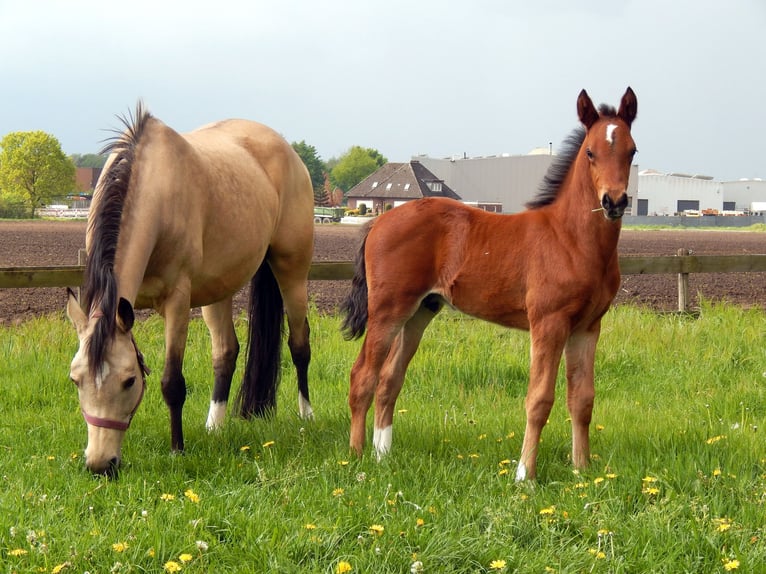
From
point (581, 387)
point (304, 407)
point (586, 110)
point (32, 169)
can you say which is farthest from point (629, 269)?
point (32, 169)

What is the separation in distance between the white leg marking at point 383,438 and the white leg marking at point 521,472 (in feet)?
2.86

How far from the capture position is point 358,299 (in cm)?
514

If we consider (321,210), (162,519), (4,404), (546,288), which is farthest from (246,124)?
(321,210)

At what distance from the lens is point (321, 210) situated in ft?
267

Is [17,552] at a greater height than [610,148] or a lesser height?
lesser

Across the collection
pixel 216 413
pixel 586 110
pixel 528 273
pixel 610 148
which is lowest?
pixel 216 413

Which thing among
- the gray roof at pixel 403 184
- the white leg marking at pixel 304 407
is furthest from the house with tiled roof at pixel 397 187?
the white leg marking at pixel 304 407

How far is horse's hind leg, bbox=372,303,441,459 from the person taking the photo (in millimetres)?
4816

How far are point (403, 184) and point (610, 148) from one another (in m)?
71.6

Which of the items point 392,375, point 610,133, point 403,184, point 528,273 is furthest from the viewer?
point 403,184

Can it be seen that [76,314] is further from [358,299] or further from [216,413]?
[216,413]

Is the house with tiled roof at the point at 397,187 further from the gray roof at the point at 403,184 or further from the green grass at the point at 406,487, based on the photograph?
the green grass at the point at 406,487

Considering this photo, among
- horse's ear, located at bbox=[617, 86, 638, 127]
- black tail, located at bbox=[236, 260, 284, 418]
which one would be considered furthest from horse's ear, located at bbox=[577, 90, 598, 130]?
black tail, located at bbox=[236, 260, 284, 418]

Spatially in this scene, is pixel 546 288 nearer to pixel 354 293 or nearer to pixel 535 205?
pixel 535 205
